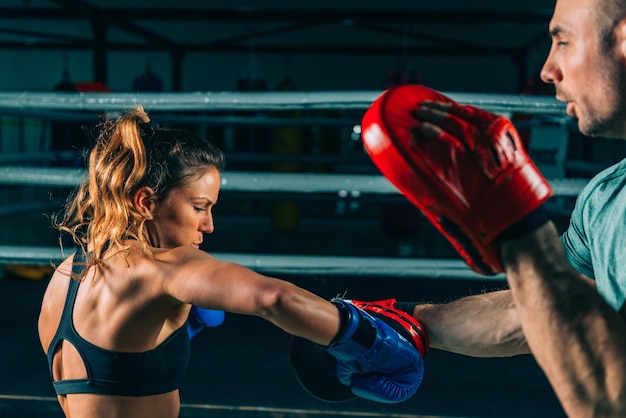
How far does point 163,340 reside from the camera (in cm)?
148

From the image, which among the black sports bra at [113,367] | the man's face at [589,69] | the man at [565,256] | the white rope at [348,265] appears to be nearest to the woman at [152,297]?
the black sports bra at [113,367]

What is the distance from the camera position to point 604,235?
116cm

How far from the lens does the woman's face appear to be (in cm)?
149

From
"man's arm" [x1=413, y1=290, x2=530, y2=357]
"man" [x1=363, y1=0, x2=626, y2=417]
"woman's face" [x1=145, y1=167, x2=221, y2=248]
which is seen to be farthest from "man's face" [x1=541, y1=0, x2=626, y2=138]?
"woman's face" [x1=145, y1=167, x2=221, y2=248]

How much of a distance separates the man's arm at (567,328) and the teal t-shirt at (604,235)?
0.12m

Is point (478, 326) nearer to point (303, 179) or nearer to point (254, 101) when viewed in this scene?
point (303, 179)

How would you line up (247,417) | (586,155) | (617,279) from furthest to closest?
(586,155) → (247,417) → (617,279)

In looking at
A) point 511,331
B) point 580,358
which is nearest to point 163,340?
point 511,331

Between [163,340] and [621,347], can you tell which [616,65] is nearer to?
[621,347]

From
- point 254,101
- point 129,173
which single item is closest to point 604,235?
point 129,173

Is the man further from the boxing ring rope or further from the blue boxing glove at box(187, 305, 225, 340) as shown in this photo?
the boxing ring rope

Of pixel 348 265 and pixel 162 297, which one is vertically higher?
pixel 162 297

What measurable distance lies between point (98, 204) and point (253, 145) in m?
6.35

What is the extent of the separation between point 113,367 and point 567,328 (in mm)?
899
